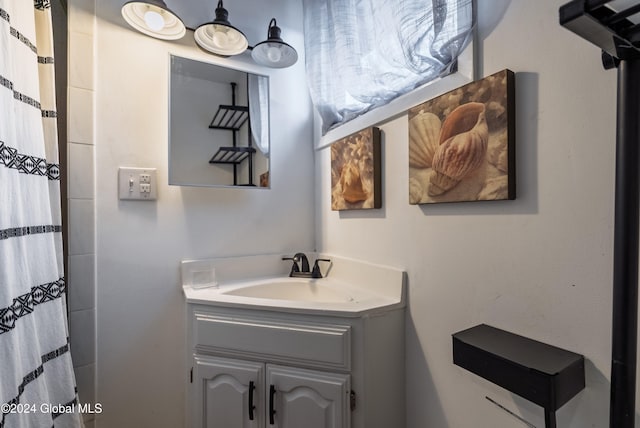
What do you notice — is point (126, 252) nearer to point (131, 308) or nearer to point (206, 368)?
point (131, 308)

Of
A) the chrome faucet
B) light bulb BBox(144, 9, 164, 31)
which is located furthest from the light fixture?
the chrome faucet

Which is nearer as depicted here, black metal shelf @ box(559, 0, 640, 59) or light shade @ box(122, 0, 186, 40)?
black metal shelf @ box(559, 0, 640, 59)

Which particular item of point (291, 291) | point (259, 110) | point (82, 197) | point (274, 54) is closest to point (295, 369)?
point (291, 291)

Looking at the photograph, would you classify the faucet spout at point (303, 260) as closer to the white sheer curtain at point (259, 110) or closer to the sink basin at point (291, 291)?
the sink basin at point (291, 291)

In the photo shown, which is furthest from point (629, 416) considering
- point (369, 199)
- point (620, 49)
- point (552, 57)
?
point (369, 199)

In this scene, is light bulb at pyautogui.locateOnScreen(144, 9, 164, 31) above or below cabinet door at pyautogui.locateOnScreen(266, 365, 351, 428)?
above

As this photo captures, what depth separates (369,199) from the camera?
1101mm

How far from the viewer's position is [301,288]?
51.4 inches

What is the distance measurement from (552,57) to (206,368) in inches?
53.0

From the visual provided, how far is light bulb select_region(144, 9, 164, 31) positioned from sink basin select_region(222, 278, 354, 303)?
1113mm

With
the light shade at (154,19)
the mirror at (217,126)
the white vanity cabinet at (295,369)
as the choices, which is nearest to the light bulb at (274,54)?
the mirror at (217,126)

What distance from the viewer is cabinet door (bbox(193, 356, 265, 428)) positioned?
0.96 metres

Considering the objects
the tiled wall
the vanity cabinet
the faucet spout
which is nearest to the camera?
the vanity cabinet

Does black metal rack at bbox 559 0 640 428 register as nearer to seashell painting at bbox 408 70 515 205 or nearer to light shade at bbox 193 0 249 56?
seashell painting at bbox 408 70 515 205
